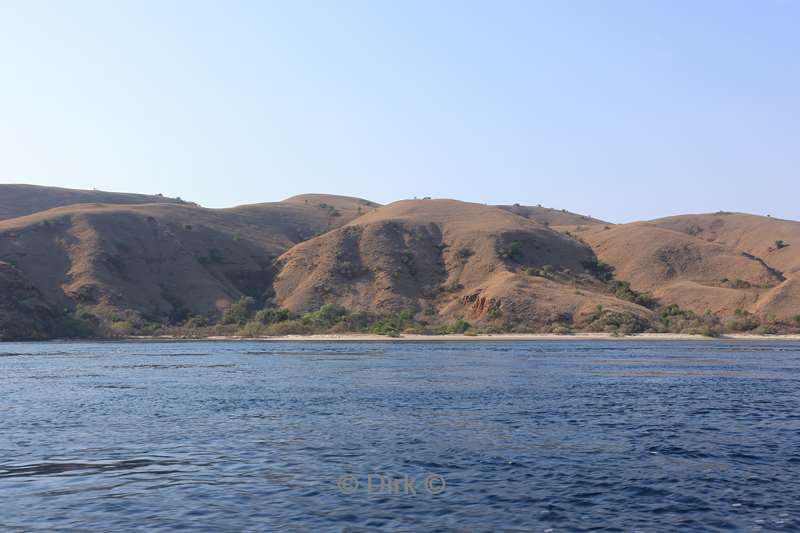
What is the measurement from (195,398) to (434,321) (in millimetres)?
88103

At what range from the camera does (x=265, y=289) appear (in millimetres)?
145750

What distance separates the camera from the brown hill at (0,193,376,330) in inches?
4892

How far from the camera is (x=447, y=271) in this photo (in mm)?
146125

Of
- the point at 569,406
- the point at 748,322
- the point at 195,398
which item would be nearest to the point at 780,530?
the point at 569,406

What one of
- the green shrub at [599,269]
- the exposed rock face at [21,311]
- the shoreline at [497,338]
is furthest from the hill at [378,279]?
the shoreline at [497,338]

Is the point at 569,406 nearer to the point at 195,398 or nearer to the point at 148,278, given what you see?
the point at 195,398

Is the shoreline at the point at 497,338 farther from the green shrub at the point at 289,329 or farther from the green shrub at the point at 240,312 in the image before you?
the green shrub at the point at 240,312

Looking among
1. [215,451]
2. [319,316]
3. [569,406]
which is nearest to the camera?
[215,451]

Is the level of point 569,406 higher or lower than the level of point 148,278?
lower

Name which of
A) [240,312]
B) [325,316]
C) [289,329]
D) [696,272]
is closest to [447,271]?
[325,316]

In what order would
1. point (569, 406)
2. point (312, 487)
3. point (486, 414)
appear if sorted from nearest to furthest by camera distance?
point (312, 487) → point (486, 414) → point (569, 406)

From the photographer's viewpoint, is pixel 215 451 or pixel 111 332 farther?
pixel 111 332

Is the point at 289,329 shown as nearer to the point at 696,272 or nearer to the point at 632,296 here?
the point at 632,296

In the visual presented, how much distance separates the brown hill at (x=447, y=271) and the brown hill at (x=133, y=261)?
11.1 metres
